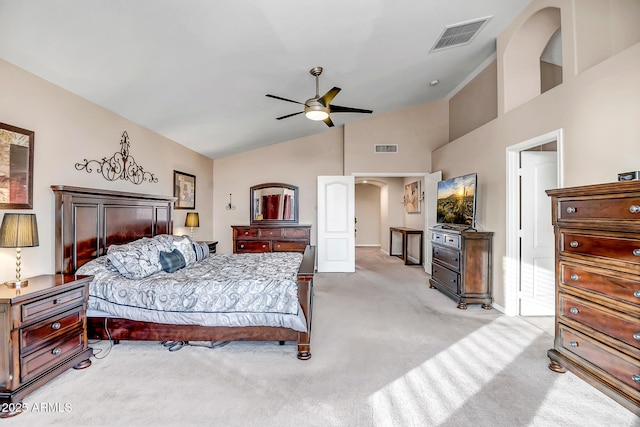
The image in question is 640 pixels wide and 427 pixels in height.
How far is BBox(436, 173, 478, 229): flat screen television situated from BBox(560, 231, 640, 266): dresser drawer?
1876 mm

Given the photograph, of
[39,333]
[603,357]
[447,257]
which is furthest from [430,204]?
[39,333]

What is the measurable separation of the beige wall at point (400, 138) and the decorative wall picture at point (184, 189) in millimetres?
3200

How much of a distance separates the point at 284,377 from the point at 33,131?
3.02 meters

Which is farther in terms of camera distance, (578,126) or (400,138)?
(400,138)

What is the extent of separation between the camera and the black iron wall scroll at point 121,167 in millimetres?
3369

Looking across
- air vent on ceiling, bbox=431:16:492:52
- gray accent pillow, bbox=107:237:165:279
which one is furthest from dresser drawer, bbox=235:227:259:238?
air vent on ceiling, bbox=431:16:492:52

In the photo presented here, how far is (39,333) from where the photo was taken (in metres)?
2.17

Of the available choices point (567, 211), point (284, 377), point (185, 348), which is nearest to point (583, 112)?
point (567, 211)

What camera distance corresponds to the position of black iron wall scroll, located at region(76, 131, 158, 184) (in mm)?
3369

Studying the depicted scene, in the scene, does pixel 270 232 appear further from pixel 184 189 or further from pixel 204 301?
pixel 204 301

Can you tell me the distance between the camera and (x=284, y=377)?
2.36 metres

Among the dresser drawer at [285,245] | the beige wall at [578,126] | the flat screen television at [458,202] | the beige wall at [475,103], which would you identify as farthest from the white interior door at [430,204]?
the dresser drawer at [285,245]

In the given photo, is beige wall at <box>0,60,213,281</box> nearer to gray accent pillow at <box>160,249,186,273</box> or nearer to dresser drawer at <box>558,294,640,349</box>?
gray accent pillow at <box>160,249,186,273</box>

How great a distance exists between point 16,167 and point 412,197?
7.94m
